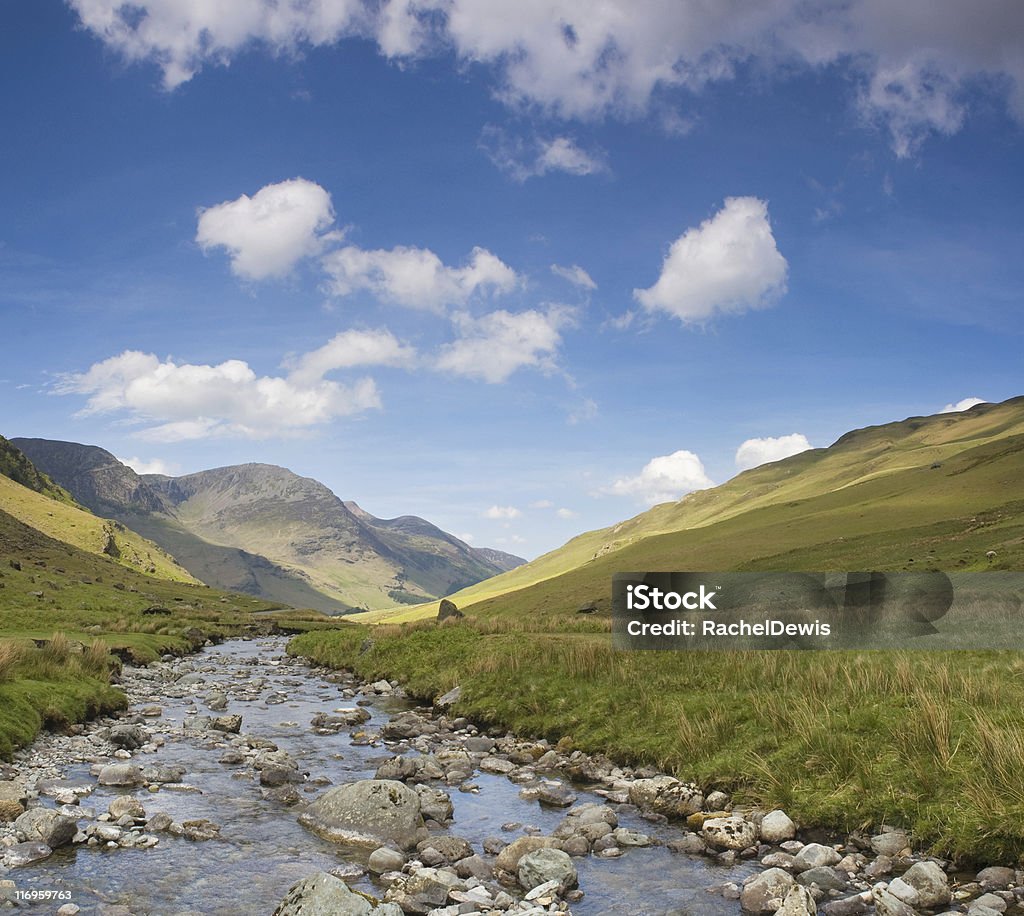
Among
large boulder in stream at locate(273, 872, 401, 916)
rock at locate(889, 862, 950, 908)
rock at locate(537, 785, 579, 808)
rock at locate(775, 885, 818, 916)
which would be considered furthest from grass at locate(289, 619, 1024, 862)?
large boulder in stream at locate(273, 872, 401, 916)

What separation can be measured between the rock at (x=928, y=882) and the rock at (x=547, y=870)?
4.69m

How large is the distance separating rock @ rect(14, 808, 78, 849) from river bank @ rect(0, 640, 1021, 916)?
3.3 inches

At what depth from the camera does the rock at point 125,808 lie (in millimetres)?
13375

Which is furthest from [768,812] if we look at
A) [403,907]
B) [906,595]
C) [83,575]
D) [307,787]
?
[83,575]

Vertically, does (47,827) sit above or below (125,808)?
above

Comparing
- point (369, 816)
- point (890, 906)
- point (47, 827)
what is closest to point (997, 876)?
point (890, 906)

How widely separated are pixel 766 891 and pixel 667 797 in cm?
457

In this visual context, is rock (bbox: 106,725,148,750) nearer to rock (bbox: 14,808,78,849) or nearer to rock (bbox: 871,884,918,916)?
rock (bbox: 14,808,78,849)

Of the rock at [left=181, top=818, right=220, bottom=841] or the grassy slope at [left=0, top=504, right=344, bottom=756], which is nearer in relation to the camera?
the rock at [left=181, top=818, right=220, bottom=841]

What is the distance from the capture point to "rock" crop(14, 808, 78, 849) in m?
11.8

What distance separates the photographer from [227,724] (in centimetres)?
2353

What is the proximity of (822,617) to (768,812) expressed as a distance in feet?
73.4

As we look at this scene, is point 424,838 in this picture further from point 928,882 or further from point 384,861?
point 928,882

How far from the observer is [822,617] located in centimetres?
3356
